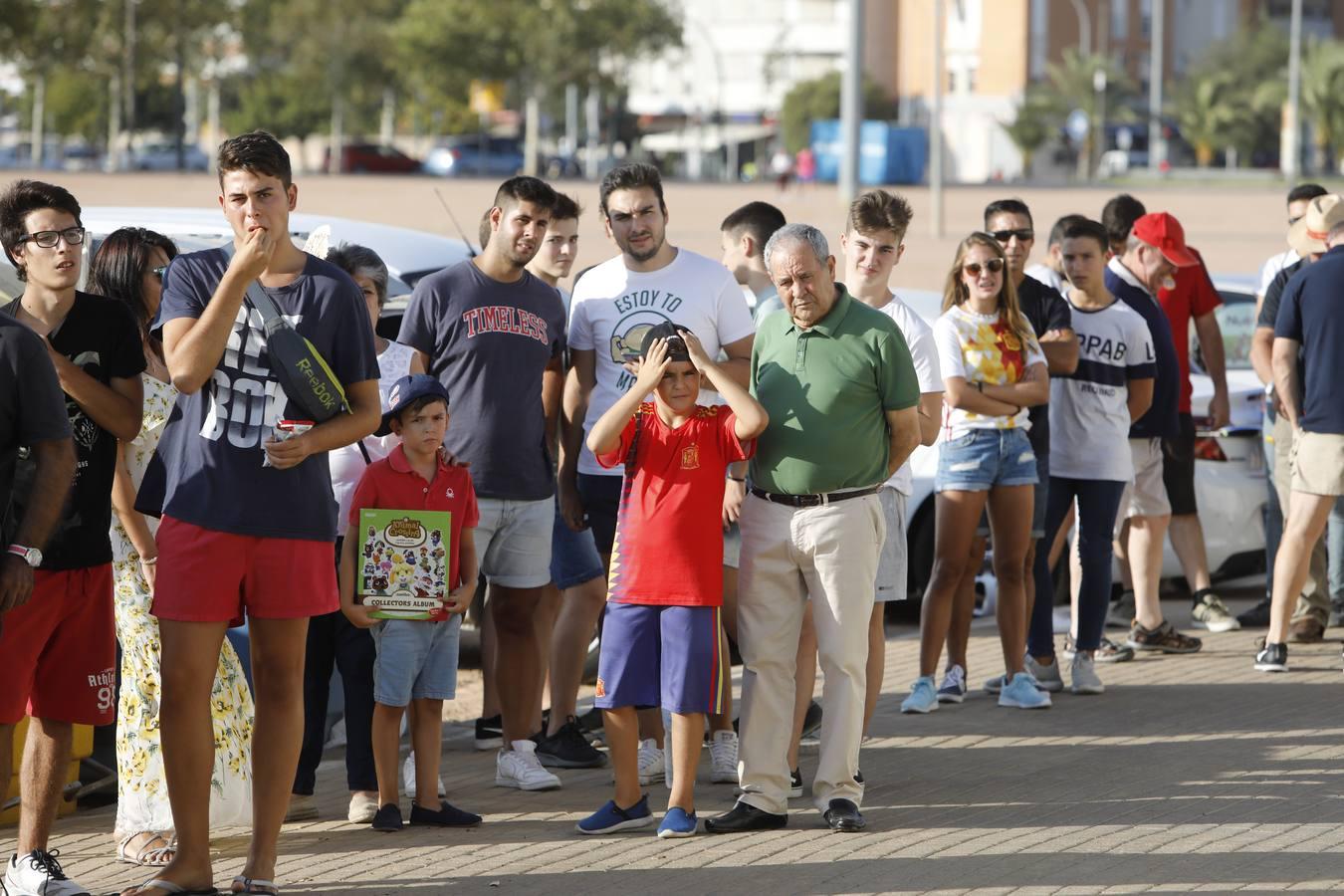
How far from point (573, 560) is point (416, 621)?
116 centimetres

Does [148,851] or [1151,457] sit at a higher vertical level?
[1151,457]

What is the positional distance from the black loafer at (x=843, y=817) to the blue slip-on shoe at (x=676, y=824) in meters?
0.45

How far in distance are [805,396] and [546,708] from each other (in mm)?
2484

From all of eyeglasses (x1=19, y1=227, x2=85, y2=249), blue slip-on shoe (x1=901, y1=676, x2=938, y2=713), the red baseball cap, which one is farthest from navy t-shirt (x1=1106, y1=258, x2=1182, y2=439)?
eyeglasses (x1=19, y1=227, x2=85, y2=249)

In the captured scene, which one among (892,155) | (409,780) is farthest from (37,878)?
(892,155)

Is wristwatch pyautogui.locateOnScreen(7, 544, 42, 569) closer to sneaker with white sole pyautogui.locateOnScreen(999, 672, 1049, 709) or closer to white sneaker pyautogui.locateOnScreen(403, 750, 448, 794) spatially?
white sneaker pyautogui.locateOnScreen(403, 750, 448, 794)

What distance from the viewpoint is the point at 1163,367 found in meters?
8.58

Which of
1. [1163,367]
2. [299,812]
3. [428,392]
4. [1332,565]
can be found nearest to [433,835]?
Result: [299,812]

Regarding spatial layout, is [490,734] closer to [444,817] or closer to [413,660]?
[444,817]

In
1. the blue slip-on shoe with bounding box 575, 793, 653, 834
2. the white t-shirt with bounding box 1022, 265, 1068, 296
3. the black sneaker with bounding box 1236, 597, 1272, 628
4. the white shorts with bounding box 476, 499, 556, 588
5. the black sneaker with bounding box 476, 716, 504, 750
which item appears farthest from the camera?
the black sneaker with bounding box 1236, 597, 1272, 628

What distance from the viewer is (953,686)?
25.6 ft

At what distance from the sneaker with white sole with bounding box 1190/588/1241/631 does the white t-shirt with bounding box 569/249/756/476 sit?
3958 mm

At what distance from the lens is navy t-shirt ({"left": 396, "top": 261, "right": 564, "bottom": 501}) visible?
624cm

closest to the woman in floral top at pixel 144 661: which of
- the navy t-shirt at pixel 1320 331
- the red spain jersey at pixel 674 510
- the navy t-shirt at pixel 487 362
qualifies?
the navy t-shirt at pixel 487 362
